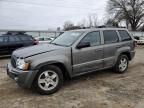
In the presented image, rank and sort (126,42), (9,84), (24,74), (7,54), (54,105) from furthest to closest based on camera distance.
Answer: (7,54)
(126,42)
(9,84)
(24,74)
(54,105)

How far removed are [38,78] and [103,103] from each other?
5.59 ft

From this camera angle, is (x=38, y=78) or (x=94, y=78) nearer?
(x=38, y=78)

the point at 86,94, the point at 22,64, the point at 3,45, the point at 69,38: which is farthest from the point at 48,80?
the point at 3,45

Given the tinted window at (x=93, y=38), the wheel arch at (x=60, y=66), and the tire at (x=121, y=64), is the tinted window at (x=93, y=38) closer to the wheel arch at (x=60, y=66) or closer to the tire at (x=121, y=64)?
the wheel arch at (x=60, y=66)

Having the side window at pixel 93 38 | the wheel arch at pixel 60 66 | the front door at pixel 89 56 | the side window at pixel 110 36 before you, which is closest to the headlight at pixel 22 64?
the wheel arch at pixel 60 66

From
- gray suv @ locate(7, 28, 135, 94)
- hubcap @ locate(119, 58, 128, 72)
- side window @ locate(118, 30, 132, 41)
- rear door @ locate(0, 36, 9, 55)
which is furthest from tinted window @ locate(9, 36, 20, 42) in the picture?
hubcap @ locate(119, 58, 128, 72)

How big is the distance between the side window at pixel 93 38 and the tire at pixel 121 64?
1.22m

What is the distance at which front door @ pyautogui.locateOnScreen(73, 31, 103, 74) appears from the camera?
5242mm

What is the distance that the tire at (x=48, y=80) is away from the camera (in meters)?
4.64

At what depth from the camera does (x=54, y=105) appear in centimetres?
415

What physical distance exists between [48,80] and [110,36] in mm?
2781

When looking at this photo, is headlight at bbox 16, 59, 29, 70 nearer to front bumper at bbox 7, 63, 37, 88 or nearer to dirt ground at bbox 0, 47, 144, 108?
front bumper at bbox 7, 63, 37, 88

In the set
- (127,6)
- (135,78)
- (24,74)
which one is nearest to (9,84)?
(24,74)

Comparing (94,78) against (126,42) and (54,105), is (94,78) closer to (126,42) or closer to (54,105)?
(126,42)
